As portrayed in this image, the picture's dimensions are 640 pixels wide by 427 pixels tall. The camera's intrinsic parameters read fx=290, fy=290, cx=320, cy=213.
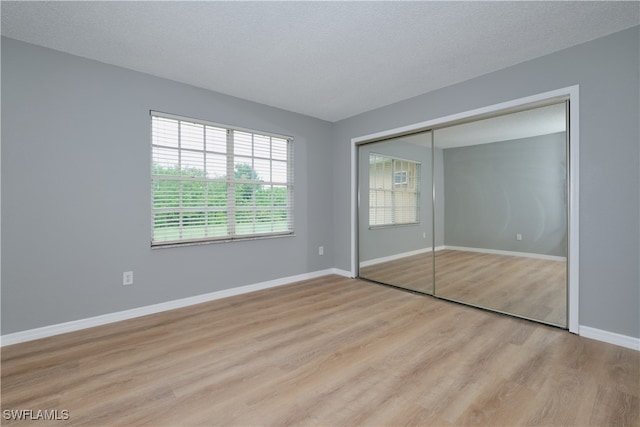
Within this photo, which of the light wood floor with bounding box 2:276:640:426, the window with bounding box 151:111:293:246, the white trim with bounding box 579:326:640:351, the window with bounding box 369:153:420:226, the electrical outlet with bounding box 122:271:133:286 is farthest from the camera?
the window with bounding box 369:153:420:226

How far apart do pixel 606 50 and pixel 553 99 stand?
468 millimetres

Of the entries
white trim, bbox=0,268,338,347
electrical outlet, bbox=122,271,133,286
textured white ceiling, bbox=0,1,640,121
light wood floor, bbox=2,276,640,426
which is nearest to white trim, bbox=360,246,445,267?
light wood floor, bbox=2,276,640,426

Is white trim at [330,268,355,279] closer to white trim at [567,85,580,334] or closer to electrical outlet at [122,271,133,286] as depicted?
white trim at [567,85,580,334]

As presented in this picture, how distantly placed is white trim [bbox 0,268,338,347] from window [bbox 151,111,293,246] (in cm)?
68

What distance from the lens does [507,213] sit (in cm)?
316

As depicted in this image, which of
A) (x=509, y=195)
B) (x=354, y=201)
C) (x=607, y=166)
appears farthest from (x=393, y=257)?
(x=607, y=166)

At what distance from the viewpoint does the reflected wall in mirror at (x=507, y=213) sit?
109 inches

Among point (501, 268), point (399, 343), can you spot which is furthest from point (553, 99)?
point (399, 343)

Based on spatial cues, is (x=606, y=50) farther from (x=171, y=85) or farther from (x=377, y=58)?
(x=171, y=85)

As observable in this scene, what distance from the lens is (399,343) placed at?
2430 millimetres

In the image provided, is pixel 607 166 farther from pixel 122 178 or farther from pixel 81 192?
pixel 81 192

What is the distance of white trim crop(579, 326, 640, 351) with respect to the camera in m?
2.31

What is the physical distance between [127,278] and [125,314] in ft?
1.19

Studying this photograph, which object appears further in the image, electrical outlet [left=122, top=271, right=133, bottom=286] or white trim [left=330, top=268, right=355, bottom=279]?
white trim [left=330, top=268, right=355, bottom=279]
